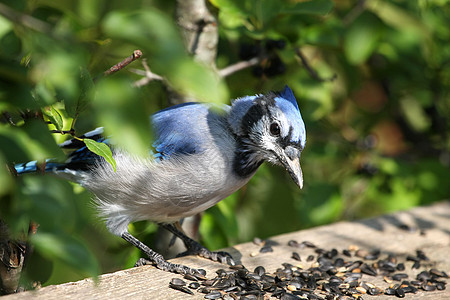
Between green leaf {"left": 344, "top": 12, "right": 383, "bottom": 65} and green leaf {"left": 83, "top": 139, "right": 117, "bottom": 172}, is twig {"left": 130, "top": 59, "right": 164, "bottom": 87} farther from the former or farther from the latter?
green leaf {"left": 344, "top": 12, "right": 383, "bottom": 65}

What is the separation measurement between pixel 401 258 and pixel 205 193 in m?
1.13

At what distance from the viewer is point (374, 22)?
11.8 ft

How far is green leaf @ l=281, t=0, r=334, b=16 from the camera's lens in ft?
9.11

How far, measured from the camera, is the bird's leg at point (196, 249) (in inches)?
106

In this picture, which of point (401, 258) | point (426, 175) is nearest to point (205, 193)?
point (401, 258)

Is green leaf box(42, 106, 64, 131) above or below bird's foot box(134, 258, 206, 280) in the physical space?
above

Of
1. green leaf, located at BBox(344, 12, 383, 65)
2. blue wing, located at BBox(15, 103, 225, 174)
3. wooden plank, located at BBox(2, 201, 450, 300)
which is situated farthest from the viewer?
green leaf, located at BBox(344, 12, 383, 65)

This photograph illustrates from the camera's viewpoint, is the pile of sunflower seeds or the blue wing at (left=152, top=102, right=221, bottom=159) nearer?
the pile of sunflower seeds

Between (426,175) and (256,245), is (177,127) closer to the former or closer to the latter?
(256,245)

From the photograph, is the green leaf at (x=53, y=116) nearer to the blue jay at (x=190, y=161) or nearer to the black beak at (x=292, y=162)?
the blue jay at (x=190, y=161)

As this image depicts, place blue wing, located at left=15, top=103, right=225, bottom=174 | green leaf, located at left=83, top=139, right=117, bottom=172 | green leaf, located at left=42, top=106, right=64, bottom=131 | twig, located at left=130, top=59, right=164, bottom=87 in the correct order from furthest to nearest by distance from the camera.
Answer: twig, located at left=130, top=59, right=164, bottom=87 → blue wing, located at left=15, top=103, right=225, bottom=174 → green leaf, located at left=42, top=106, right=64, bottom=131 → green leaf, located at left=83, top=139, right=117, bottom=172

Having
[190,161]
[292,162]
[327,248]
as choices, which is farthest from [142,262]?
[327,248]

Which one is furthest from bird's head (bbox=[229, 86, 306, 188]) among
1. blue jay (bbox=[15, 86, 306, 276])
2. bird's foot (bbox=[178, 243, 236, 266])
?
bird's foot (bbox=[178, 243, 236, 266])

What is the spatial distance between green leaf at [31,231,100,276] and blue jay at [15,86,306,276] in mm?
1323
